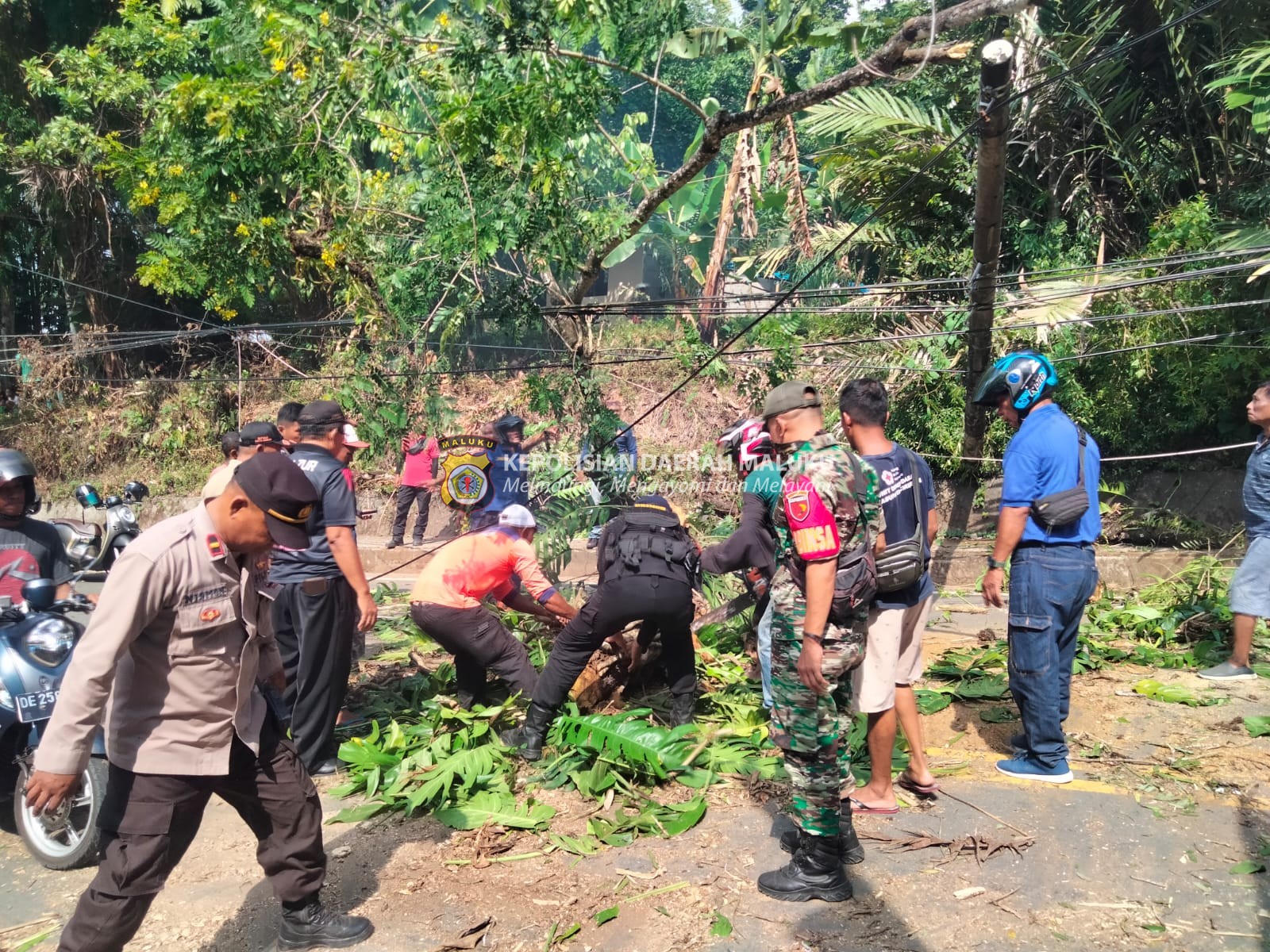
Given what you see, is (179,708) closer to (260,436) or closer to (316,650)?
(316,650)

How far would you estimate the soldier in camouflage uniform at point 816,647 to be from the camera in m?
3.59

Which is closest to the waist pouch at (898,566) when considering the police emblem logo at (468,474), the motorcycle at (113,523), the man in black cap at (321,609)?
the police emblem logo at (468,474)

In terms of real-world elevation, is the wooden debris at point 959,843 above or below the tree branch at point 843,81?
below

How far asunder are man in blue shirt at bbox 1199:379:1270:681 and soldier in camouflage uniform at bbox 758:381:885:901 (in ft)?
11.8

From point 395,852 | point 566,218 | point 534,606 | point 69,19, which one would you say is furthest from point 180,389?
point 395,852

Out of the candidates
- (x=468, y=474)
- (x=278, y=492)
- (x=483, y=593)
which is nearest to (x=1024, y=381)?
(x=483, y=593)

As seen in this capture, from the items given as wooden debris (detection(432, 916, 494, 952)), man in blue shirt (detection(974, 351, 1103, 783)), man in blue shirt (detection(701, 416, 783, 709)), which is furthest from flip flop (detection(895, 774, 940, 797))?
wooden debris (detection(432, 916, 494, 952))

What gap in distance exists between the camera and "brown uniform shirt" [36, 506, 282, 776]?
9.43ft

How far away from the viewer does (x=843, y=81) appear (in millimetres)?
5988

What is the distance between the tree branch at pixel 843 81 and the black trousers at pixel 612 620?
318cm

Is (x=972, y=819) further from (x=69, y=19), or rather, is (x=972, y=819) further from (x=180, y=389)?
(x=69, y=19)

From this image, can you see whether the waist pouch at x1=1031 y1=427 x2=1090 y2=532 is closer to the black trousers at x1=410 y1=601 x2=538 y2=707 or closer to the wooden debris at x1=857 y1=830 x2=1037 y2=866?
the wooden debris at x1=857 y1=830 x2=1037 y2=866

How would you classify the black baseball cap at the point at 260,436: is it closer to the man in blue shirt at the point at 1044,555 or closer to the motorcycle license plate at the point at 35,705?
the motorcycle license plate at the point at 35,705

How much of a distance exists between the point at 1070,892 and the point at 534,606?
322 cm
